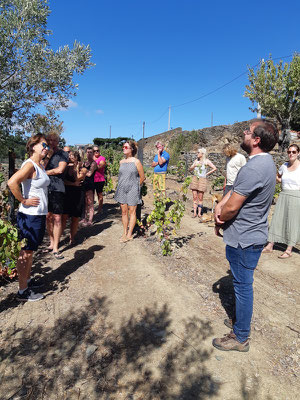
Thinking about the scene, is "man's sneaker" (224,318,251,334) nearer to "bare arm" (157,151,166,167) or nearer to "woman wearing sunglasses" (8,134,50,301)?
"woman wearing sunglasses" (8,134,50,301)

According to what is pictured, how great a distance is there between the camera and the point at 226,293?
11.1 feet

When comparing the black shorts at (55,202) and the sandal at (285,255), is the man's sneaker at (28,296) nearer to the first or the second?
the black shorts at (55,202)

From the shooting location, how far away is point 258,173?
1.99 m

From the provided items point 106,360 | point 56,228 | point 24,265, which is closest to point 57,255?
point 56,228

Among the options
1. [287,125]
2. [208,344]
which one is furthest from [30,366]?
[287,125]

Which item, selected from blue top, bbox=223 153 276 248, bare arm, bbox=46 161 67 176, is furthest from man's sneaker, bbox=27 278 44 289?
blue top, bbox=223 153 276 248

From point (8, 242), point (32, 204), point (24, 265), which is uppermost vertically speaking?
point (32, 204)

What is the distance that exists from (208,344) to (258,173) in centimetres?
160

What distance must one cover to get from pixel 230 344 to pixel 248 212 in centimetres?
119

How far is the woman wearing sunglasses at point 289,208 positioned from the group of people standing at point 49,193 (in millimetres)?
3441

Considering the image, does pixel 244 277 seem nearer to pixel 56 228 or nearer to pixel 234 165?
pixel 56 228

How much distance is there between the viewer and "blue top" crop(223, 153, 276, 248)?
6.56ft

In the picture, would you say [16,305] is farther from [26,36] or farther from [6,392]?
[26,36]

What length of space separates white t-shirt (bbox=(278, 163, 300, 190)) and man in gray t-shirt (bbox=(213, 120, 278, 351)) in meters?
2.70
